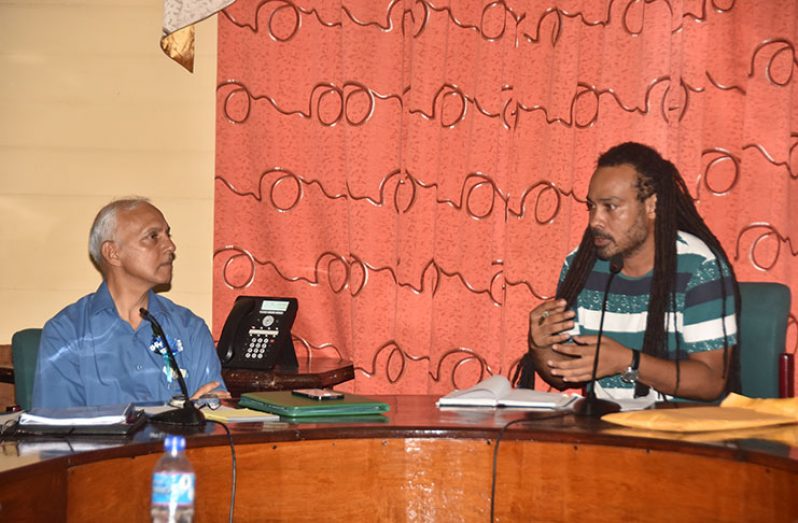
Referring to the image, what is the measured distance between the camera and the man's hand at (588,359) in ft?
9.26

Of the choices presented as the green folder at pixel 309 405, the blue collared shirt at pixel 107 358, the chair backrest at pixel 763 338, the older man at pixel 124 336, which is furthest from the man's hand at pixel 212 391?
→ the chair backrest at pixel 763 338

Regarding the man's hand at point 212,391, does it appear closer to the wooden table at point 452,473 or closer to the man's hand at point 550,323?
the wooden table at point 452,473

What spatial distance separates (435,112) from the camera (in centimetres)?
401

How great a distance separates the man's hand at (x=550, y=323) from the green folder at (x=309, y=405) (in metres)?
0.60

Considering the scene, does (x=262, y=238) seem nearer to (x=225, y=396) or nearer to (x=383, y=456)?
(x=225, y=396)

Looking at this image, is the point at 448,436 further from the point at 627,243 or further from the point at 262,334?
the point at 262,334

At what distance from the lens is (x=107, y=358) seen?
301 cm

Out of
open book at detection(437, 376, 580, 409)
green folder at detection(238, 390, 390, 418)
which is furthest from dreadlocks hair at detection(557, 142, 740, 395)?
green folder at detection(238, 390, 390, 418)

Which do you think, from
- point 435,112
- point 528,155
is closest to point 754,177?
point 528,155

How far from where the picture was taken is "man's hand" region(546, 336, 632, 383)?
2.82 metres

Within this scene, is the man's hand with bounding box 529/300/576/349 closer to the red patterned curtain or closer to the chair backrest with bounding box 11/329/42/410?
the red patterned curtain

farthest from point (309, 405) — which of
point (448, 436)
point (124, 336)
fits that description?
point (124, 336)

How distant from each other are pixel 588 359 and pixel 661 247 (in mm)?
599

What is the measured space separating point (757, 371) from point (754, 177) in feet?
3.46
